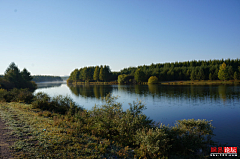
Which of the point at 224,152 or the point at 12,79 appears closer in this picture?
the point at 224,152

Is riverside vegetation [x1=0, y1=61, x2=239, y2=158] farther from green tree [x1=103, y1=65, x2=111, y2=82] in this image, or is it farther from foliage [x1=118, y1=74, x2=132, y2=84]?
green tree [x1=103, y1=65, x2=111, y2=82]

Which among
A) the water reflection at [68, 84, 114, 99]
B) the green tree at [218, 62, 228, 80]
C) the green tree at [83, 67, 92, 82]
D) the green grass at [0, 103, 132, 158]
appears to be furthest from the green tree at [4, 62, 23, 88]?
the green tree at [218, 62, 228, 80]

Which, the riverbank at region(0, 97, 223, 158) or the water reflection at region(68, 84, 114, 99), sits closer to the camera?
the riverbank at region(0, 97, 223, 158)

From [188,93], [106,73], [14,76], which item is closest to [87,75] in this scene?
[106,73]

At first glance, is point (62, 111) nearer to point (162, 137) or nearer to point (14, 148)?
point (14, 148)

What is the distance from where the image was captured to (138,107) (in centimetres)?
1208

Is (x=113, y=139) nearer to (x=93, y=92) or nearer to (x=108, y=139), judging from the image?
(x=108, y=139)

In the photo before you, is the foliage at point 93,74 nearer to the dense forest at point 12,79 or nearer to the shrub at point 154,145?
the dense forest at point 12,79

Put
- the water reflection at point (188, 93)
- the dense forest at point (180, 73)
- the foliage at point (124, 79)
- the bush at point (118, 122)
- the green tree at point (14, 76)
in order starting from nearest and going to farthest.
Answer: the bush at point (118, 122), the water reflection at point (188, 93), the green tree at point (14, 76), the dense forest at point (180, 73), the foliage at point (124, 79)

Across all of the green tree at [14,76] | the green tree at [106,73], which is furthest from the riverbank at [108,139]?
the green tree at [106,73]

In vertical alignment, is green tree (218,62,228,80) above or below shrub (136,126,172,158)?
above

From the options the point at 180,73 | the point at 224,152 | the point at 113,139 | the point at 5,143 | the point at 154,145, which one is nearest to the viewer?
the point at 154,145

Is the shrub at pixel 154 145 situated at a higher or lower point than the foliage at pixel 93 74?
lower

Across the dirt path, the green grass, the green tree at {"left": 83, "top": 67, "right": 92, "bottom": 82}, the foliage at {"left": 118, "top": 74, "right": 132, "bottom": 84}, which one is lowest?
the green grass
